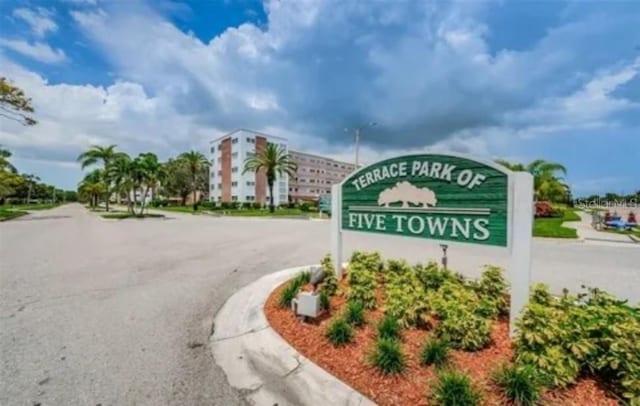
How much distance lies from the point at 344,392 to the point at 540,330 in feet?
6.12

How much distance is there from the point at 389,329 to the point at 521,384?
1.27 m

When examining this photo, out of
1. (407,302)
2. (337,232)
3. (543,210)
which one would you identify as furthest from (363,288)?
(543,210)

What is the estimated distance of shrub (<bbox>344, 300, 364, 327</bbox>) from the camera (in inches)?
148

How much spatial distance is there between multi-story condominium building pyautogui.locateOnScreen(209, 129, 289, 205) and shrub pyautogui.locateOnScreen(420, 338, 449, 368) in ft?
183

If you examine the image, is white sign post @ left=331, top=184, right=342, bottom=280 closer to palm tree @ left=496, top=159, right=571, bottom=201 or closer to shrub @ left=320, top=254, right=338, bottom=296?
shrub @ left=320, top=254, right=338, bottom=296

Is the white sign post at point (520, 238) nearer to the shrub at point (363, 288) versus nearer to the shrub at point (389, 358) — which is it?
the shrub at point (389, 358)

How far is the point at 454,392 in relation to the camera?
2.38 m

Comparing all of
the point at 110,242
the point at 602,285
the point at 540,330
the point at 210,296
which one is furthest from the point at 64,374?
the point at 110,242

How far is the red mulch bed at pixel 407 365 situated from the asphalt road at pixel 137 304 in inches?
37.7

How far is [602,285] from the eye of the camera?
624 cm

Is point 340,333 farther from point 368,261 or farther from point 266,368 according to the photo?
point 368,261

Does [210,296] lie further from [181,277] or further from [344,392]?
[344,392]

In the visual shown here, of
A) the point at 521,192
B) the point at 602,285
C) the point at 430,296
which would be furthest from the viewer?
the point at 602,285

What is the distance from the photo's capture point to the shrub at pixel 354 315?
3.77 meters
